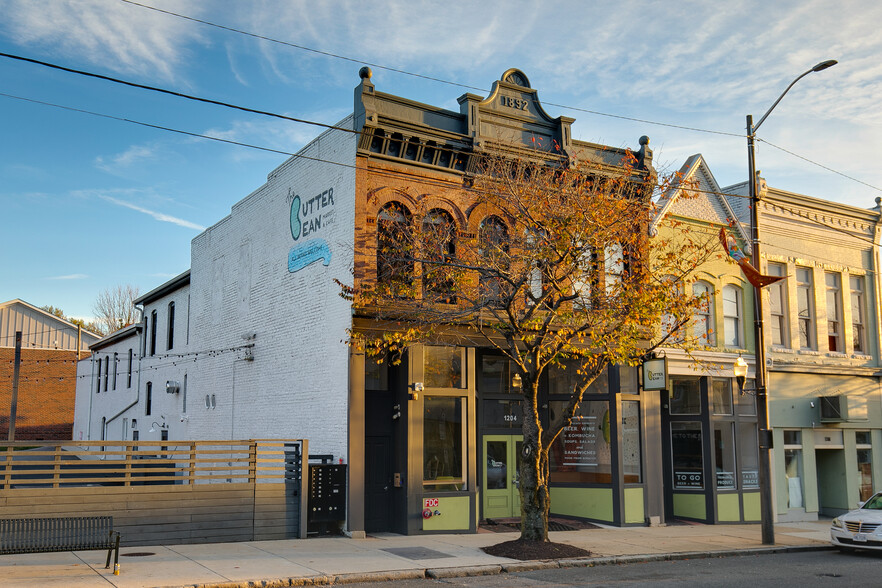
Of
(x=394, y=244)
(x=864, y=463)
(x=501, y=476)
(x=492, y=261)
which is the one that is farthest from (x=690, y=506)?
(x=394, y=244)

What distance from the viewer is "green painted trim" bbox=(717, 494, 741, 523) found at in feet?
68.4

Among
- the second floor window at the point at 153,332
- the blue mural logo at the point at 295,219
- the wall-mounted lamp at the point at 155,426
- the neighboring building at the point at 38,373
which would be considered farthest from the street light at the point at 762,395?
the neighboring building at the point at 38,373

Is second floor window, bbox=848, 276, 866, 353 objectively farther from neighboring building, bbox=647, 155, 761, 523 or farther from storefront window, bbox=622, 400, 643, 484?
storefront window, bbox=622, 400, 643, 484

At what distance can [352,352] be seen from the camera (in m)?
16.6

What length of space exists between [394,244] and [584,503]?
8405 mm

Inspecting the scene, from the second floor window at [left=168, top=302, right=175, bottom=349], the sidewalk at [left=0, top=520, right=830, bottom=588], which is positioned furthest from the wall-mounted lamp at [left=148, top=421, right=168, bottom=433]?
the sidewalk at [left=0, top=520, right=830, bottom=588]

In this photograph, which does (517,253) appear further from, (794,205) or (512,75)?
(794,205)

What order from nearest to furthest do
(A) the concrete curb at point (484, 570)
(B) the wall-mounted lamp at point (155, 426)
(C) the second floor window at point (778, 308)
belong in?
(A) the concrete curb at point (484, 570), (C) the second floor window at point (778, 308), (B) the wall-mounted lamp at point (155, 426)

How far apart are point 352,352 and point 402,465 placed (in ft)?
9.08

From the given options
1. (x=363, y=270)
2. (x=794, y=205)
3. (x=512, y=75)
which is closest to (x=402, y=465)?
(x=363, y=270)

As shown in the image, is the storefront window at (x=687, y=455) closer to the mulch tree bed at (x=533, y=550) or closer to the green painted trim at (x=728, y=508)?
the green painted trim at (x=728, y=508)

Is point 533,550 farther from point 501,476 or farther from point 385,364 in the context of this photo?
point 385,364

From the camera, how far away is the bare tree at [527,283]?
49.0ft

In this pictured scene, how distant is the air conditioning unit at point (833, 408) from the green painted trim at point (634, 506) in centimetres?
739
